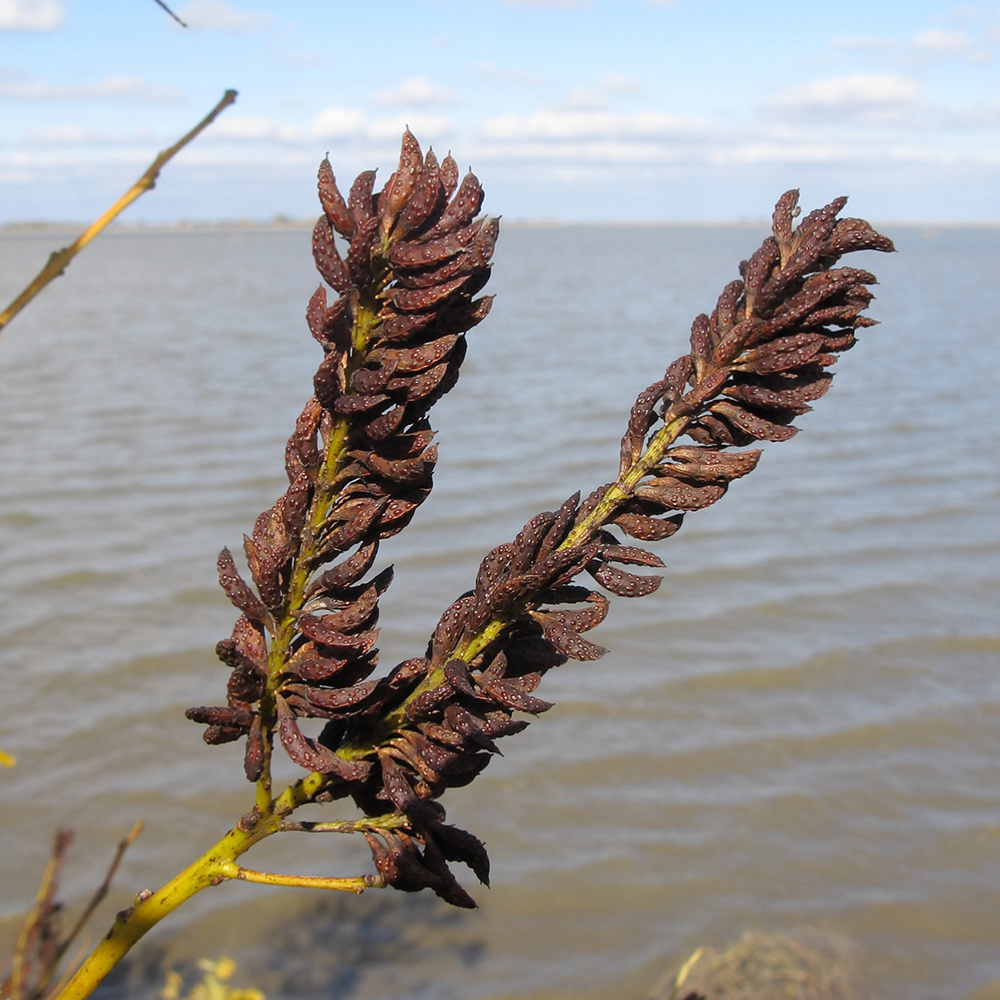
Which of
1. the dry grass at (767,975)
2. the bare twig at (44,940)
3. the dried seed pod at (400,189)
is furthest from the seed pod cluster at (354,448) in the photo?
the dry grass at (767,975)

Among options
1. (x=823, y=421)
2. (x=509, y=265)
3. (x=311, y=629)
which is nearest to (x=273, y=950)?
(x=311, y=629)

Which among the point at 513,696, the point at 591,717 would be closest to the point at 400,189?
the point at 513,696

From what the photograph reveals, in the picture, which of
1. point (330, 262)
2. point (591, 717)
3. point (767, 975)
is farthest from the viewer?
point (591, 717)

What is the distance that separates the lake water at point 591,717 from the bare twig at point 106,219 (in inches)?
298

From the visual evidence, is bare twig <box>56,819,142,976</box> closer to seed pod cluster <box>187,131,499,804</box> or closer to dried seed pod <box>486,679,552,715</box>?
seed pod cluster <box>187,131,499,804</box>

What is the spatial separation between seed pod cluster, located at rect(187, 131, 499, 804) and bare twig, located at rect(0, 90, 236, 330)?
188 mm

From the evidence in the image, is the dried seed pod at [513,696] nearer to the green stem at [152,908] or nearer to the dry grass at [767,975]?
the green stem at [152,908]

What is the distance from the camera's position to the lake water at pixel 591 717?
815 cm

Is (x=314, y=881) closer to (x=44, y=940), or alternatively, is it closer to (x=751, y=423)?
(x=44, y=940)

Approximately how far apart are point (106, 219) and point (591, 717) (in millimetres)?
10418

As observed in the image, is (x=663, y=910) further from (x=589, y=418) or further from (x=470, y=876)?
(x=589, y=418)

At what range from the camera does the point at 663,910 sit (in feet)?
27.6

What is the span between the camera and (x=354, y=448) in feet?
3.94

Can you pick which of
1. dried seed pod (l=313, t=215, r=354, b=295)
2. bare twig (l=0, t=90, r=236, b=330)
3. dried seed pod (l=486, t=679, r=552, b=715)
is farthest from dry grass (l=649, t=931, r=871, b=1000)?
bare twig (l=0, t=90, r=236, b=330)
